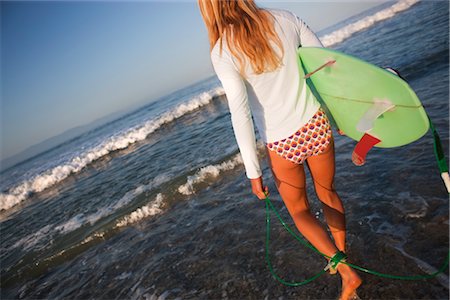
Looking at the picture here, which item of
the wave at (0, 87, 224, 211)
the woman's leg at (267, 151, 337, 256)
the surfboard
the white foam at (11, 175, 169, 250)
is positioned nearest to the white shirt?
the surfboard

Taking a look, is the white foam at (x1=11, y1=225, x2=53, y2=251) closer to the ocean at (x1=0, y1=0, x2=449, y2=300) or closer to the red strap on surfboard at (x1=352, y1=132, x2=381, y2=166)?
the ocean at (x1=0, y1=0, x2=449, y2=300)

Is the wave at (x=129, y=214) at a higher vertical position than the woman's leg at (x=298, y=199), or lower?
lower

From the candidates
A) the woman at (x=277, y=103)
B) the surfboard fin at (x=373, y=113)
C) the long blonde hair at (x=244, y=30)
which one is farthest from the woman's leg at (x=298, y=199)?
the long blonde hair at (x=244, y=30)

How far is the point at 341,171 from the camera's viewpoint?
4.44 m

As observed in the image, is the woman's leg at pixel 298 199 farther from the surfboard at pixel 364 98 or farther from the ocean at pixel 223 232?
the ocean at pixel 223 232

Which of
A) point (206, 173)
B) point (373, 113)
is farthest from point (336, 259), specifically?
point (206, 173)

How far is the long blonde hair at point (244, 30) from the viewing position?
5.98 ft

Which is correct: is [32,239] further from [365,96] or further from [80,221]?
[365,96]

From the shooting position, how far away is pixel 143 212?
18.7 ft

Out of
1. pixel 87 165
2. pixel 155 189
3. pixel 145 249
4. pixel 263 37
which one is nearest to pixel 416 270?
pixel 263 37

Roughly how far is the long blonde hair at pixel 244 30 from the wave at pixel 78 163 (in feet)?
49.0

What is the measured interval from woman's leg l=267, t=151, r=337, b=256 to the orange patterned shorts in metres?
0.07

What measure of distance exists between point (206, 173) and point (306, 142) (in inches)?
171

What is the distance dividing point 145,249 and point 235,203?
1631 millimetres
